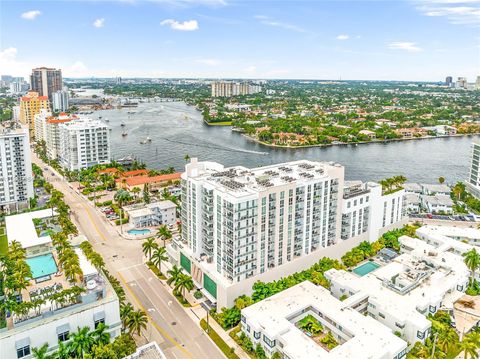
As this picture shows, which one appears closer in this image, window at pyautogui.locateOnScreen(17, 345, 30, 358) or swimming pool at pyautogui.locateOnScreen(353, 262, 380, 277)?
window at pyautogui.locateOnScreen(17, 345, 30, 358)

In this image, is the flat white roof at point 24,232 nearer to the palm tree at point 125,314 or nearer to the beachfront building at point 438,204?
the palm tree at point 125,314

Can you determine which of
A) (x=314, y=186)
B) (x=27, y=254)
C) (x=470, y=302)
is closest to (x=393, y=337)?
(x=470, y=302)

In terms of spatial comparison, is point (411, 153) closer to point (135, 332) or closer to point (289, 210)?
point (289, 210)

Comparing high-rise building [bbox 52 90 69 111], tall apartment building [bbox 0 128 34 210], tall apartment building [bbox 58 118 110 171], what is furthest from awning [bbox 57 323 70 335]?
high-rise building [bbox 52 90 69 111]

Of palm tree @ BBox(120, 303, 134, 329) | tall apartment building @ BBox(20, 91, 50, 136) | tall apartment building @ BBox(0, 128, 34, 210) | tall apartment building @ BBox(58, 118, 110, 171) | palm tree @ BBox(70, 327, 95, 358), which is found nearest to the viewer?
palm tree @ BBox(70, 327, 95, 358)

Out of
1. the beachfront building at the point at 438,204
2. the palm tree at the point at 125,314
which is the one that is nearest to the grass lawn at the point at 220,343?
the palm tree at the point at 125,314

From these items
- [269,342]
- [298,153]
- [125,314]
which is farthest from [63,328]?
[298,153]

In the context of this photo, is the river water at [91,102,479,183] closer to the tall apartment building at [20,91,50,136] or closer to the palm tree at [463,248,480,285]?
the tall apartment building at [20,91,50,136]
